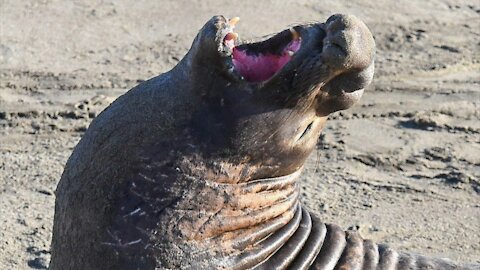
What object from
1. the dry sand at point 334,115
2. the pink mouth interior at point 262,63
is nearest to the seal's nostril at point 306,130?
the pink mouth interior at point 262,63

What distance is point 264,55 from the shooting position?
10.6 ft

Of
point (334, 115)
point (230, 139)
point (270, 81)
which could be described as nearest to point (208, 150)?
point (230, 139)

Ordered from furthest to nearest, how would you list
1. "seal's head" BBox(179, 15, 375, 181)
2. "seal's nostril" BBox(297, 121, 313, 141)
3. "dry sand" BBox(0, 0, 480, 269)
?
"dry sand" BBox(0, 0, 480, 269) → "seal's nostril" BBox(297, 121, 313, 141) → "seal's head" BBox(179, 15, 375, 181)

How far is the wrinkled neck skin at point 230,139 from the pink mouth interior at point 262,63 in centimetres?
4

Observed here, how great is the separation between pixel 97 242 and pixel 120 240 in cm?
8

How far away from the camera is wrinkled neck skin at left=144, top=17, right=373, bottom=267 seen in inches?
125

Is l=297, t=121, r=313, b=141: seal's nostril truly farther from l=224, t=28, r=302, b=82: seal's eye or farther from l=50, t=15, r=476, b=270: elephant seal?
l=224, t=28, r=302, b=82: seal's eye

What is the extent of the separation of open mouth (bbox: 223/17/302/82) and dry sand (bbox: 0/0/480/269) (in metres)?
1.54

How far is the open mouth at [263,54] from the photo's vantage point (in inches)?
126

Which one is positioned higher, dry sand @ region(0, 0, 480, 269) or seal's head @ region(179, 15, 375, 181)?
seal's head @ region(179, 15, 375, 181)

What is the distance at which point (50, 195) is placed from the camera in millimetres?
5926

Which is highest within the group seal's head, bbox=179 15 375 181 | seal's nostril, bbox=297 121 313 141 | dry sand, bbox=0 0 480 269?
seal's head, bbox=179 15 375 181

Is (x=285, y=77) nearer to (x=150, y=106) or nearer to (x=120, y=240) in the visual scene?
(x=150, y=106)

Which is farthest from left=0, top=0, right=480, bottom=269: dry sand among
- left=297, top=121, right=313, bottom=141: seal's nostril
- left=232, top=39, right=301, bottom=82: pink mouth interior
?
left=232, top=39, right=301, bottom=82: pink mouth interior
